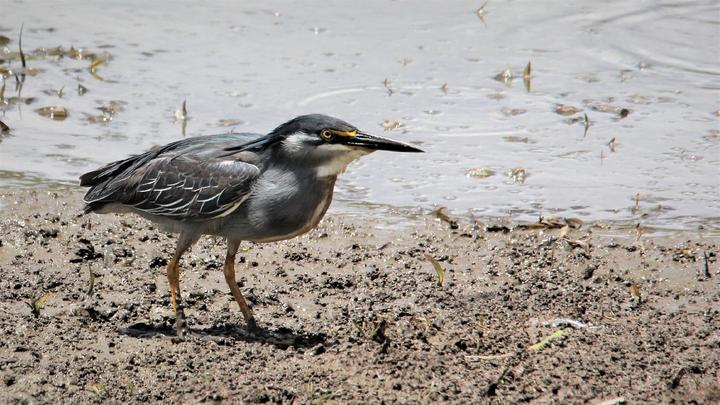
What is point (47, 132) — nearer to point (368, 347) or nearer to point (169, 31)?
point (169, 31)

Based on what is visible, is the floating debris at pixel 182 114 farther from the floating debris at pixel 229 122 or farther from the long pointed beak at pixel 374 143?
the long pointed beak at pixel 374 143

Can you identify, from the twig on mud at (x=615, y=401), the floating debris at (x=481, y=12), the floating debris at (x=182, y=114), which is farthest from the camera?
the floating debris at (x=481, y=12)

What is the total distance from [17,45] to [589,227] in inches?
271

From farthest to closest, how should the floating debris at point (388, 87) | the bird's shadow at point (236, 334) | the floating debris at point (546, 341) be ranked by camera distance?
1. the floating debris at point (388, 87)
2. the bird's shadow at point (236, 334)
3. the floating debris at point (546, 341)

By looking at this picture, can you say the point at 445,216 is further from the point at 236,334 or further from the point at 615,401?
the point at 615,401

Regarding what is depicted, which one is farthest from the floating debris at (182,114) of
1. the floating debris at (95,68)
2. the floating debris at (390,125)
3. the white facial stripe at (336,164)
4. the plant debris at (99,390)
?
the plant debris at (99,390)

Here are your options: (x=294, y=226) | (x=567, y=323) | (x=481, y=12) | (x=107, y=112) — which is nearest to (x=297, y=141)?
(x=294, y=226)

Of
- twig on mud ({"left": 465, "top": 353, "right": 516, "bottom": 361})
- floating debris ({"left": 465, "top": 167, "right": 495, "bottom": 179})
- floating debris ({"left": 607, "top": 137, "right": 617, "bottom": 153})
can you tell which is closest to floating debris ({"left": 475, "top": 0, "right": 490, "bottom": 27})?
floating debris ({"left": 607, "top": 137, "right": 617, "bottom": 153})

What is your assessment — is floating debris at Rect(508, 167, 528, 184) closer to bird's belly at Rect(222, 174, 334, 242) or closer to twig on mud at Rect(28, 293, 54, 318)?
bird's belly at Rect(222, 174, 334, 242)

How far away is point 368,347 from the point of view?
19.1 feet

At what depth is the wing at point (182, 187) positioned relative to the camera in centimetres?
620

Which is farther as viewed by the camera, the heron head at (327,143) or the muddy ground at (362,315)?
the heron head at (327,143)

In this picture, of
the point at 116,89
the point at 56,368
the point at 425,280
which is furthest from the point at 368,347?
the point at 116,89

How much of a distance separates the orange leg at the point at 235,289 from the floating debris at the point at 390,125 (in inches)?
134
